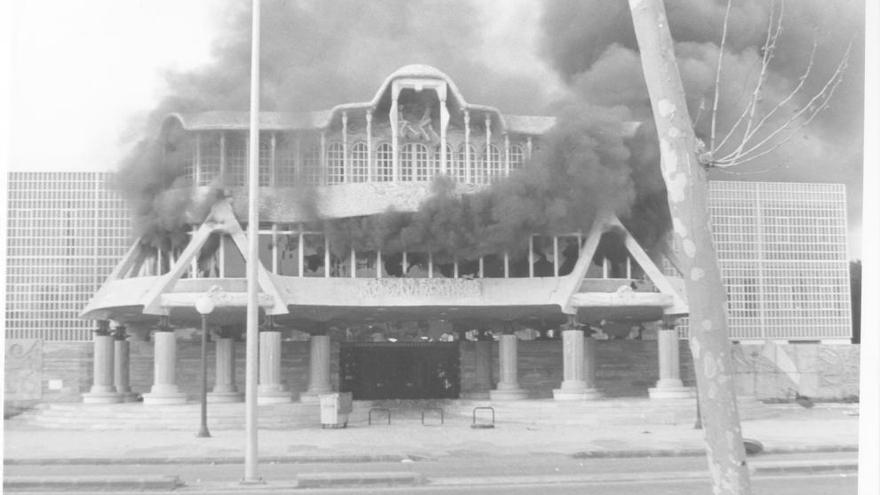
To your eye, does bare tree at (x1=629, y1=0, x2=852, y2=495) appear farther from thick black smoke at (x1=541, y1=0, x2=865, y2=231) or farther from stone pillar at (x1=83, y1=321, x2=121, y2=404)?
stone pillar at (x1=83, y1=321, x2=121, y2=404)

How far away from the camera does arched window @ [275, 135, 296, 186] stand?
104 ft

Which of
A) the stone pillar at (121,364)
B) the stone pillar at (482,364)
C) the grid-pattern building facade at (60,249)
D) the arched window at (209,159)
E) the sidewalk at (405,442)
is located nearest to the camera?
the sidewalk at (405,442)

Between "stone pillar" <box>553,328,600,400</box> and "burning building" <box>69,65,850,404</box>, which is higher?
"burning building" <box>69,65,850,404</box>

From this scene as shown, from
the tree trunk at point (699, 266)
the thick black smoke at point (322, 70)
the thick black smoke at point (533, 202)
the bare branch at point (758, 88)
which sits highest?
the thick black smoke at point (322, 70)

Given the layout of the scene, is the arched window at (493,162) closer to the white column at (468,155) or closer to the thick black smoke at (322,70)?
the white column at (468,155)

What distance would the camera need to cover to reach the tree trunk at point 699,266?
5922 mm

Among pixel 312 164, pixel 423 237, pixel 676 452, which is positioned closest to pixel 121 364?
pixel 312 164

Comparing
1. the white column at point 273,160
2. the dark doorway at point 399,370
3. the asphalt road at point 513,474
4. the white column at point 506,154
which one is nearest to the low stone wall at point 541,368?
the dark doorway at point 399,370

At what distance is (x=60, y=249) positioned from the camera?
32.5m

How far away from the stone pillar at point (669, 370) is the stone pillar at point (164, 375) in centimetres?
1459

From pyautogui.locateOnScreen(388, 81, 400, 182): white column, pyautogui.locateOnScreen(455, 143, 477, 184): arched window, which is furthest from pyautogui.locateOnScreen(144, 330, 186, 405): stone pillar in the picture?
pyautogui.locateOnScreen(455, 143, 477, 184): arched window

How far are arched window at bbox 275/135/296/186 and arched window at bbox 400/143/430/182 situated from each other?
12.2ft

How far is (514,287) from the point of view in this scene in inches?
1335

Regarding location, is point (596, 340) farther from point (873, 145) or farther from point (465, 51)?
point (873, 145)
